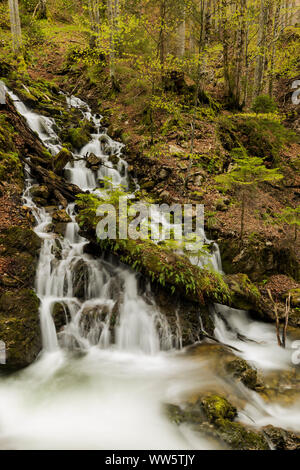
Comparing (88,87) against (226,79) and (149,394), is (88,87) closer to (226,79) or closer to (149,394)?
(226,79)

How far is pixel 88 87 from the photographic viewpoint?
14.5 metres

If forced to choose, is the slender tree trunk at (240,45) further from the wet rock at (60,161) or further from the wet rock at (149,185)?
the wet rock at (60,161)

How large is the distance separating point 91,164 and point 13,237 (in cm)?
482

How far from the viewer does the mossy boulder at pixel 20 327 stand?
14.7 feet

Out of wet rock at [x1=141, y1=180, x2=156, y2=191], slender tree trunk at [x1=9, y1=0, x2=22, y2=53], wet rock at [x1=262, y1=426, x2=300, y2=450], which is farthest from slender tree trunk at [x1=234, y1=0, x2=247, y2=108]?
wet rock at [x1=262, y1=426, x2=300, y2=450]

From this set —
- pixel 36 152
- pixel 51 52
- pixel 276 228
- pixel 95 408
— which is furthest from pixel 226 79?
pixel 95 408

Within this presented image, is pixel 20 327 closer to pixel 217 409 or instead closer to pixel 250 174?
pixel 217 409

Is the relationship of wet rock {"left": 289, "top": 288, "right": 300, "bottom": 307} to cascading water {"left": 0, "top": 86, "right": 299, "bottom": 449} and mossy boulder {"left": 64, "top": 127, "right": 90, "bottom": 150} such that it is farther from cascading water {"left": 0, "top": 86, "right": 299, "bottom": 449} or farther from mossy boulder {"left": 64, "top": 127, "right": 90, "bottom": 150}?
mossy boulder {"left": 64, "top": 127, "right": 90, "bottom": 150}

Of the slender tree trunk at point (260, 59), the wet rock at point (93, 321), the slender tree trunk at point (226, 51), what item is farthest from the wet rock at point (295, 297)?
the slender tree trunk at point (260, 59)

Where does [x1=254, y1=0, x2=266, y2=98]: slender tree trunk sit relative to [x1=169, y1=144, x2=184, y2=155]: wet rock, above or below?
above
